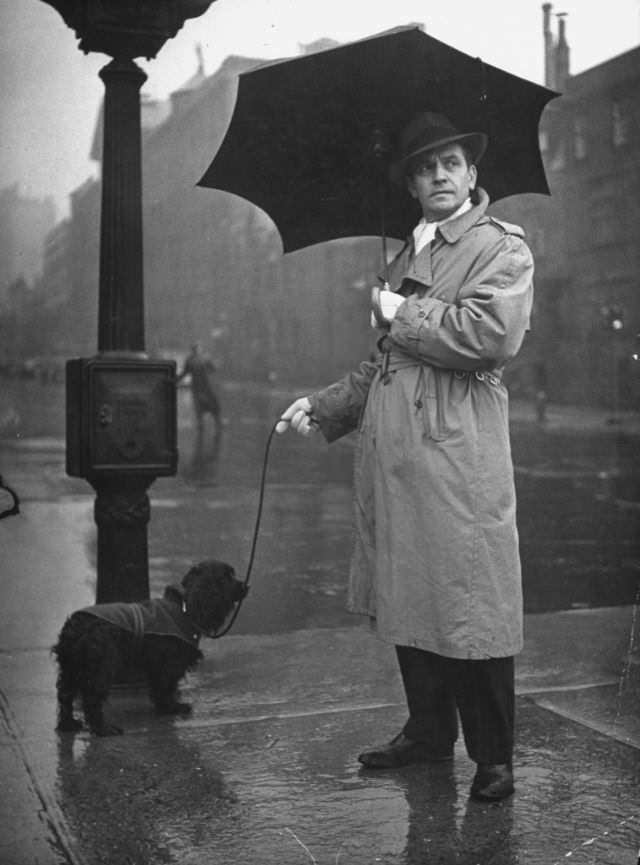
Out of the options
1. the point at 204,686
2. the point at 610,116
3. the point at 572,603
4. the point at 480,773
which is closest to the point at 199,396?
the point at 610,116

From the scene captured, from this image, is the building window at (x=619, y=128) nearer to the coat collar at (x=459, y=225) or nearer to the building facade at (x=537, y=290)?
the building facade at (x=537, y=290)

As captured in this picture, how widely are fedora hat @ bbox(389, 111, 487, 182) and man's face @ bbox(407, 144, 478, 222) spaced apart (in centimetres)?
3

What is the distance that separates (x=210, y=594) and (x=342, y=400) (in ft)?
3.21

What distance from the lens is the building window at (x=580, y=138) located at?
27.8 meters

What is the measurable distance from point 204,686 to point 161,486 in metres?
8.26

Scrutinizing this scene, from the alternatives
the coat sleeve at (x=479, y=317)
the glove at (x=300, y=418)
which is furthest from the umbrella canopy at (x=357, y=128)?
the glove at (x=300, y=418)

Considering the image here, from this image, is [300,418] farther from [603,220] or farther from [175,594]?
[603,220]

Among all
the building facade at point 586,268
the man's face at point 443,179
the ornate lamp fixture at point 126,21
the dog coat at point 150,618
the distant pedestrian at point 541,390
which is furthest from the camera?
the building facade at point 586,268

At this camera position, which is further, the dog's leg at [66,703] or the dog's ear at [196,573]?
the dog's ear at [196,573]

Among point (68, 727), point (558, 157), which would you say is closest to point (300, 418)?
point (68, 727)

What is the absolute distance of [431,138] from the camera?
359 cm

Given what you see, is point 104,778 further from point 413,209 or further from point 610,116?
point 610,116

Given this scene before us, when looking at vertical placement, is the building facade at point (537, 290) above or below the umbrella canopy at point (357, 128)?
above

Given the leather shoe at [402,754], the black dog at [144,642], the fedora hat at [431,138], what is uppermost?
the fedora hat at [431,138]
